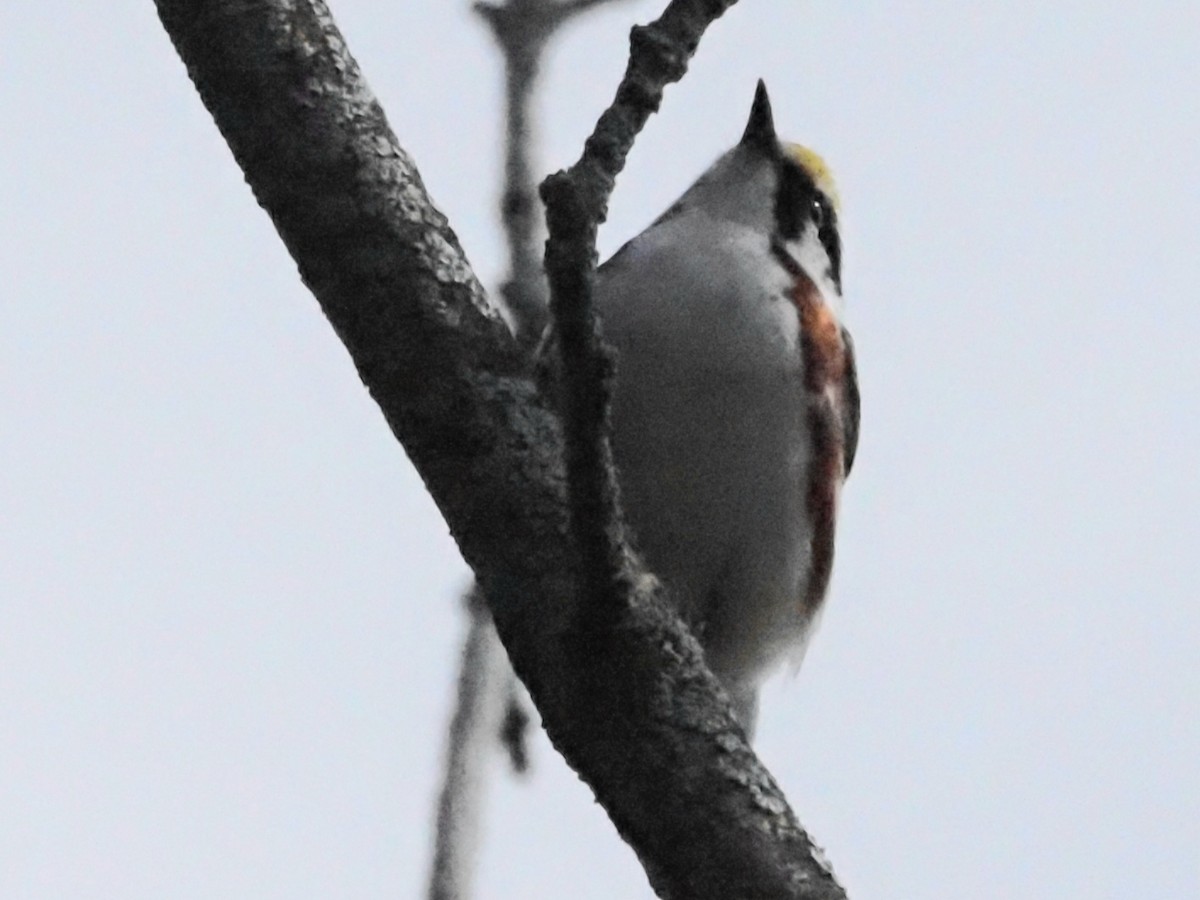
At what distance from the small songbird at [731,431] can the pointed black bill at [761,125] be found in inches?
33.0

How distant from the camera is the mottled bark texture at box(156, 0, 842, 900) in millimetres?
2389

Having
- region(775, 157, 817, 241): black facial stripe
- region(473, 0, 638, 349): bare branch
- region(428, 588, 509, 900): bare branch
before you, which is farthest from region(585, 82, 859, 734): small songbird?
region(473, 0, 638, 349): bare branch

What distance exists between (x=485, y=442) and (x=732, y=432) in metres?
1.75

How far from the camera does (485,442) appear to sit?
273cm

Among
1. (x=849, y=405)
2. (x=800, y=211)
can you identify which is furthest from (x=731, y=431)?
(x=800, y=211)

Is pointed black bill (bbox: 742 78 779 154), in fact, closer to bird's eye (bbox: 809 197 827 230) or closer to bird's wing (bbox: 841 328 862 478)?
bird's eye (bbox: 809 197 827 230)

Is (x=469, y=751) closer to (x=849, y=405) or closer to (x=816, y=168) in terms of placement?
(x=849, y=405)

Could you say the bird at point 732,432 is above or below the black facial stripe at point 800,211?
below

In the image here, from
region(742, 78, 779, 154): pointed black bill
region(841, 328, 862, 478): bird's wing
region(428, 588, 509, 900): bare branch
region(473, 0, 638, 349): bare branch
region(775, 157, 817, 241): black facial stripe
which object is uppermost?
region(742, 78, 779, 154): pointed black bill

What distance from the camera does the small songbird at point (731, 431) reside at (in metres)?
4.35

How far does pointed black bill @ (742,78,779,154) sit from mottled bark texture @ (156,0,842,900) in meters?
2.99

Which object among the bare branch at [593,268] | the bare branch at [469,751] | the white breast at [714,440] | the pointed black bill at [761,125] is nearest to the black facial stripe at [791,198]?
the pointed black bill at [761,125]

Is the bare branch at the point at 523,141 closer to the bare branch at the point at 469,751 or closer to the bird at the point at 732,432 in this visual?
the bare branch at the point at 469,751

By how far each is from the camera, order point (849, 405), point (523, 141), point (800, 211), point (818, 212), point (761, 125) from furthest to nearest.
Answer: point (761, 125)
point (818, 212)
point (800, 211)
point (849, 405)
point (523, 141)
